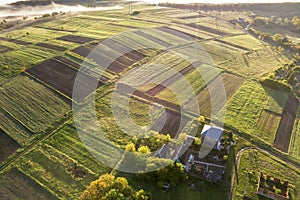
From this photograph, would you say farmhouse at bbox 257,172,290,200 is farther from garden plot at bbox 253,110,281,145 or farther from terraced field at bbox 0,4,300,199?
garden plot at bbox 253,110,281,145

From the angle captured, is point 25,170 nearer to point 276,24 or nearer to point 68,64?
point 68,64

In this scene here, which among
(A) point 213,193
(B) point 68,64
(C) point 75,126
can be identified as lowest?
(A) point 213,193

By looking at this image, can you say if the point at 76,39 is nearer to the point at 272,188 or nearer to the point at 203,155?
the point at 203,155

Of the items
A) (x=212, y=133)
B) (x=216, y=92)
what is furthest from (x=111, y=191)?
(x=216, y=92)

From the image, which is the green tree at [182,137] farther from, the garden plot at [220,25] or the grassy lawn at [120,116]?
the garden plot at [220,25]

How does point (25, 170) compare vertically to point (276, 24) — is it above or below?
below

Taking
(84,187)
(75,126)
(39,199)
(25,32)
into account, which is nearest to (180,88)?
(75,126)

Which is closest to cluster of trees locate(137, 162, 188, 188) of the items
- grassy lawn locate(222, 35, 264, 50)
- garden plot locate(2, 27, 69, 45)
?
garden plot locate(2, 27, 69, 45)
